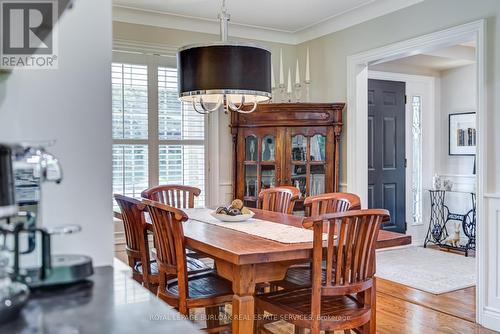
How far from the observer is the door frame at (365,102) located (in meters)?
3.37

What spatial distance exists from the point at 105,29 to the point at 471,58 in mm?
5626

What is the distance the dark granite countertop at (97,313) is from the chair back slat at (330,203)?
2.23 m

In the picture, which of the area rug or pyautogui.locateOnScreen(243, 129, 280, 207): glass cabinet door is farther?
pyautogui.locateOnScreen(243, 129, 280, 207): glass cabinet door

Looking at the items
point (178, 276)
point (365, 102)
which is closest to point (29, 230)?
point (178, 276)

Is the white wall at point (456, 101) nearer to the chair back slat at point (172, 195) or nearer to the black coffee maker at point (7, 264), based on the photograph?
the chair back slat at point (172, 195)

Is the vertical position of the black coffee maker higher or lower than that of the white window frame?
lower

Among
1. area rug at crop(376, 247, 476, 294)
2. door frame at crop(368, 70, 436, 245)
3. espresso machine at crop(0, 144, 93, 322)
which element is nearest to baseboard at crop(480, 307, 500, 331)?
area rug at crop(376, 247, 476, 294)

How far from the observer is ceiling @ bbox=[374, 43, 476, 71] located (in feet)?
18.4

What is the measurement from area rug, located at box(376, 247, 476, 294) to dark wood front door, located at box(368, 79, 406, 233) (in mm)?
485

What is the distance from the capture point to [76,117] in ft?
3.90

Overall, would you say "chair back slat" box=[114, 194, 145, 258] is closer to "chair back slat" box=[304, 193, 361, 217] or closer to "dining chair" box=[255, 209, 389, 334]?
"dining chair" box=[255, 209, 389, 334]

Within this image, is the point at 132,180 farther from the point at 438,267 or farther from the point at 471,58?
the point at 471,58

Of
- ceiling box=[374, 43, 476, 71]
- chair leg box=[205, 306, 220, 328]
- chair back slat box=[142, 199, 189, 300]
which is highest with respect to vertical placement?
ceiling box=[374, 43, 476, 71]

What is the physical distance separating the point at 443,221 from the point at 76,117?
6035mm
